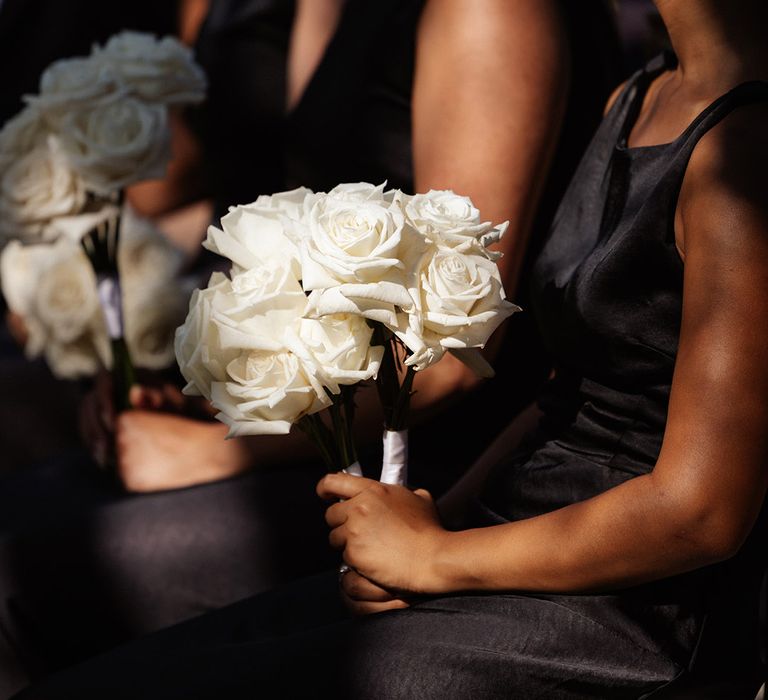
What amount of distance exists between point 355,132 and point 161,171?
1.31 ft

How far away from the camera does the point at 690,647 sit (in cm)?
138

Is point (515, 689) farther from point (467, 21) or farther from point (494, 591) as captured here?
point (467, 21)

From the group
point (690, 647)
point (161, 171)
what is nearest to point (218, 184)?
point (161, 171)

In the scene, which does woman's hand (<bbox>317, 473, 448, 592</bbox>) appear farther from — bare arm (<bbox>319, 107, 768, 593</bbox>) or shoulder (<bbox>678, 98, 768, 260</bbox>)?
shoulder (<bbox>678, 98, 768, 260</bbox>)

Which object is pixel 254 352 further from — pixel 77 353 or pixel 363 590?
pixel 77 353

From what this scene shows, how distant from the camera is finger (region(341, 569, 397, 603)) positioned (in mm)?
1422

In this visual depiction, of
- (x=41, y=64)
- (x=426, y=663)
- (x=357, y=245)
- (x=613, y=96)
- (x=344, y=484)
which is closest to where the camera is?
(x=357, y=245)

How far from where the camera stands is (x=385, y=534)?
1.38 m

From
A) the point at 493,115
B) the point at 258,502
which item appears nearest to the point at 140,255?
the point at 258,502

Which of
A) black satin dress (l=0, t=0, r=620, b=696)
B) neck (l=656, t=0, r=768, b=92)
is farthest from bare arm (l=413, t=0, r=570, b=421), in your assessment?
neck (l=656, t=0, r=768, b=92)

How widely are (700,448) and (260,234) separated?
0.59 metres

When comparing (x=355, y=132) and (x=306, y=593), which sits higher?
(x=355, y=132)

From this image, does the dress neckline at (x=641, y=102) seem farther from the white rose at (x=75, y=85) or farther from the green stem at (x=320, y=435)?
the white rose at (x=75, y=85)

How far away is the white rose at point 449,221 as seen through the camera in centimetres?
125
